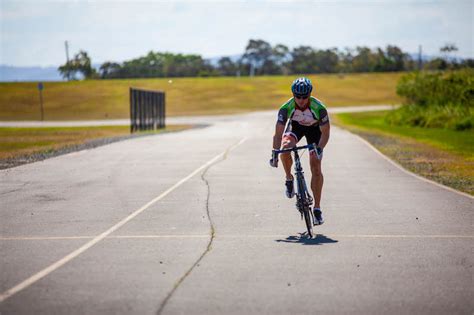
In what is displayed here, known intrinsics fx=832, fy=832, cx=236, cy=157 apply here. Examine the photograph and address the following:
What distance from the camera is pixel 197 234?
33.7 feet

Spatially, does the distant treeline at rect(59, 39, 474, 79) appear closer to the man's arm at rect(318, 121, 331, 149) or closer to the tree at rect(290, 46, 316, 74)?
the tree at rect(290, 46, 316, 74)

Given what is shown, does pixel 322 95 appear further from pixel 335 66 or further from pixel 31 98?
pixel 335 66

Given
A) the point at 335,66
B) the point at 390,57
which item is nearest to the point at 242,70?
the point at 335,66

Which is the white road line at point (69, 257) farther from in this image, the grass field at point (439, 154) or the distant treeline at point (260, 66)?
the distant treeline at point (260, 66)

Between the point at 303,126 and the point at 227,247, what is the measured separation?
2225 millimetres

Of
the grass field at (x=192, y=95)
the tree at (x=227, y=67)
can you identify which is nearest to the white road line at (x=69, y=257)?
the grass field at (x=192, y=95)

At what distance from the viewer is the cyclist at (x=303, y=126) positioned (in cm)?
1020

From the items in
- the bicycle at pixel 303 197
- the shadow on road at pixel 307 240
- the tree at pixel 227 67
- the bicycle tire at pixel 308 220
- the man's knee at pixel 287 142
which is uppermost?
the man's knee at pixel 287 142

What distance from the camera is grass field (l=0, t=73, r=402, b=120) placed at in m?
98.1

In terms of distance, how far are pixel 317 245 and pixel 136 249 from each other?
204 cm

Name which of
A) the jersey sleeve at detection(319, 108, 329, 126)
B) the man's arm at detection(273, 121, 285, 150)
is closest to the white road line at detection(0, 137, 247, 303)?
the man's arm at detection(273, 121, 285, 150)

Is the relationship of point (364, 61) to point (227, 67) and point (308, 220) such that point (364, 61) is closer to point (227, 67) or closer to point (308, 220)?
point (227, 67)

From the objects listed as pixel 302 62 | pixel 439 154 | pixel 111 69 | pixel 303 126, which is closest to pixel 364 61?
pixel 302 62

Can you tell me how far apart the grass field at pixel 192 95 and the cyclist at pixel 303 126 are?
7869 centimetres
